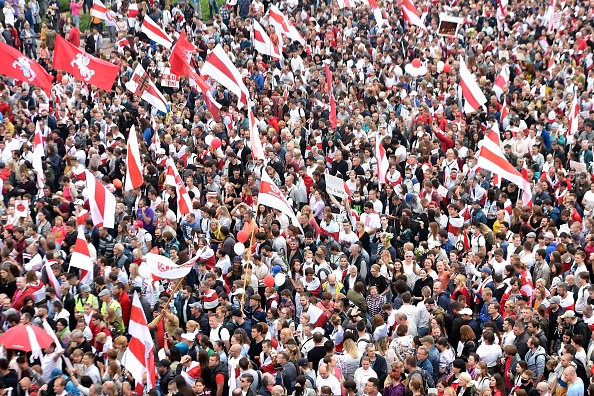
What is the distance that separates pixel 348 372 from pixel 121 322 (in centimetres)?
365

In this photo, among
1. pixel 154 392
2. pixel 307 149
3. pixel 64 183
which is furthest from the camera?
pixel 307 149

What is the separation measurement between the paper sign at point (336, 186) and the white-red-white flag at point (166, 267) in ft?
12.5

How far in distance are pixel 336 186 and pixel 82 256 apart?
4.67m

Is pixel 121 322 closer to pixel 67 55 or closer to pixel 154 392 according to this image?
pixel 154 392

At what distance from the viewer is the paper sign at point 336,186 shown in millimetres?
18703

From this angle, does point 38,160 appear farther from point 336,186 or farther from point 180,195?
point 336,186

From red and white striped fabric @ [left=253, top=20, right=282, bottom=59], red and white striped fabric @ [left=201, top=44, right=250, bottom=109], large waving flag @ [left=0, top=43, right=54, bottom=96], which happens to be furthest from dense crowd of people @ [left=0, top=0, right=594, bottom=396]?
large waving flag @ [left=0, top=43, right=54, bottom=96]

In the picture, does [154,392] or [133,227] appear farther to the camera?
[133,227]

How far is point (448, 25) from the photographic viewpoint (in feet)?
103

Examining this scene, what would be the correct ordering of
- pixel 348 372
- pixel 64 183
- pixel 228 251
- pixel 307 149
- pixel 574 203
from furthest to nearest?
pixel 307 149, pixel 64 183, pixel 574 203, pixel 228 251, pixel 348 372

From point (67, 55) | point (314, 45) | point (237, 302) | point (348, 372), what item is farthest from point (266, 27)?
point (348, 372)

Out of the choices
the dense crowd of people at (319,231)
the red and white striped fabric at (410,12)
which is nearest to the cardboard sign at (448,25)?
the dense crowd of people at (319,231)

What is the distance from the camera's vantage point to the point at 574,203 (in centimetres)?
1866

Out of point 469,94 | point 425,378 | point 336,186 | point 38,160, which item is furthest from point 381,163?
point 425,378
